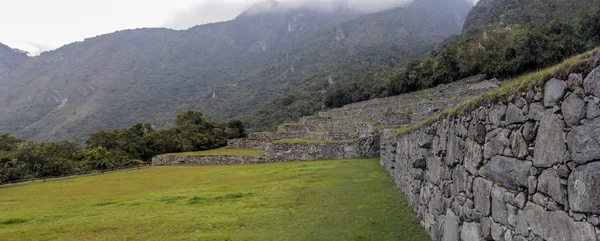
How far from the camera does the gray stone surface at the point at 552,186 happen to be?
2486 millimetres

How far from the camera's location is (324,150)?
24281mm

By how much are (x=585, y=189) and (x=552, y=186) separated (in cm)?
34

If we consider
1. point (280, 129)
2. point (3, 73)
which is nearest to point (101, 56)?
point (3, 73)

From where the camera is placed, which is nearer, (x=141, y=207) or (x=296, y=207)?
(x=296, y=207)

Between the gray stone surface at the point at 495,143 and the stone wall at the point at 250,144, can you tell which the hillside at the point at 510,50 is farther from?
the stone wall at the point at 250,144

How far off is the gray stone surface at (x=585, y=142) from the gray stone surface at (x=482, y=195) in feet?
4.48

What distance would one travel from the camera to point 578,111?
2.34m

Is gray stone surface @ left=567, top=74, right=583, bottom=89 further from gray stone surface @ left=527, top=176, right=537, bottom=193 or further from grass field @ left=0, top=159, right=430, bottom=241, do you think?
grass field @ left=0, top=159, right=430, bottom=241

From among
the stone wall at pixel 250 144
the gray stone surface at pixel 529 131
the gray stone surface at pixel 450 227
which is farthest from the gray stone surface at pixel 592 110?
the stone wall at pixel 250 144

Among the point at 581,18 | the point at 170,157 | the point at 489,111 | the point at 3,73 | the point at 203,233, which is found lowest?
the point at 170,157

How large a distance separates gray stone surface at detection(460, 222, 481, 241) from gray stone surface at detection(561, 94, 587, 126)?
1992 millimetres

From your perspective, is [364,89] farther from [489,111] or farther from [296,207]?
[489,111]

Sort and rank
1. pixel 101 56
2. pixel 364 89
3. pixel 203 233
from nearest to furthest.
Answer: 1. pixel 203 233
2. pixel 364 89
3. pixel 101 56

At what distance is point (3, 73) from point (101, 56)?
35861 mm
